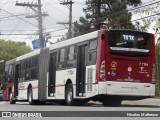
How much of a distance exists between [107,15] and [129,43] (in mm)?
26156

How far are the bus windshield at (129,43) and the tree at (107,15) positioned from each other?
21.7m

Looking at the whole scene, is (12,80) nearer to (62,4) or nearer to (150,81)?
(150,81)

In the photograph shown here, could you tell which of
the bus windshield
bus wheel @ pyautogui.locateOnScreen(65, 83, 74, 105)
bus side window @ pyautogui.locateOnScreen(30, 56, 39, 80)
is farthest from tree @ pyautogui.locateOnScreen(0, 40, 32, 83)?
the bus windshield

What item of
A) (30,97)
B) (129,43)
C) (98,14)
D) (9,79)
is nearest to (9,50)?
(98,14)

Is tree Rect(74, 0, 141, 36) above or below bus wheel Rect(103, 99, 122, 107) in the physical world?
above

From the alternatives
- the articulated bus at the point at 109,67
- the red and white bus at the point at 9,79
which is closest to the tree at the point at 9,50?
the red and white bus at the point at 9,79

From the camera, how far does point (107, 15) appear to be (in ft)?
153

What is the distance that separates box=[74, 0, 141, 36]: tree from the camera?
44.2m

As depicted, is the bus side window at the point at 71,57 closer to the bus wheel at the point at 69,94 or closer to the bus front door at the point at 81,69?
the bus front door at the point at 81,69

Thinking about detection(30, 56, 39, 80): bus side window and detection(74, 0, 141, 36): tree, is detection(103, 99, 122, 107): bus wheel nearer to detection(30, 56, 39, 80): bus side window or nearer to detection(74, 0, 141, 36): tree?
detection(30, 56, 39, 80): bus side window

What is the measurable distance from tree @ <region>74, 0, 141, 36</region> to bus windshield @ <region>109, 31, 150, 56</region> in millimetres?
21655

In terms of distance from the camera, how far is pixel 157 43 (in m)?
35.7

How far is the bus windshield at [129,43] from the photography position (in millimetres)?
20422

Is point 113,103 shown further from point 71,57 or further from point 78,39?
point 78,39
